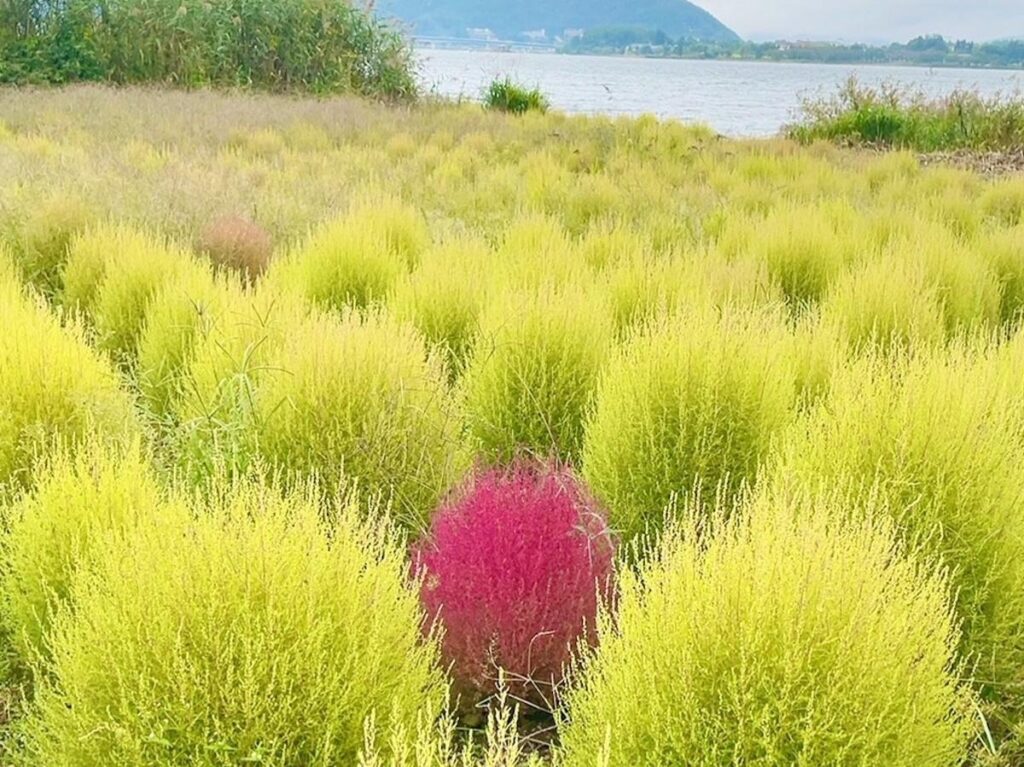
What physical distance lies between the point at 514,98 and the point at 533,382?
13.6m

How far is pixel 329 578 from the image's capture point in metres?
1.63

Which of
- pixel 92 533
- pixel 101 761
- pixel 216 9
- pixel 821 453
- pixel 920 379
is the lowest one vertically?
pixel 101 761

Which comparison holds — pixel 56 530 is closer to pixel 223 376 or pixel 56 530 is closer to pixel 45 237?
pixel 223 376

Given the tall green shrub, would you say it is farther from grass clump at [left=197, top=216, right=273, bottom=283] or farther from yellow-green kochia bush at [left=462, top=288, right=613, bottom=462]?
yellow-green kochia bush at [left=462, top=288, right=613, bottom=462]

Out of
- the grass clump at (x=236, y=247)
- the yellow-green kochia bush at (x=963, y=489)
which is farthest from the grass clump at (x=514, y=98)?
the yellow-green kochia bush at (x=963, y=489)

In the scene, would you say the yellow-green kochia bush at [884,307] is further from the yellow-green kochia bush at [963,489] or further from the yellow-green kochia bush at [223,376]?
the yellow-green kochia bush at [223,376]

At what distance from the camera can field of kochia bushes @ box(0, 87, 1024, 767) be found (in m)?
1.50

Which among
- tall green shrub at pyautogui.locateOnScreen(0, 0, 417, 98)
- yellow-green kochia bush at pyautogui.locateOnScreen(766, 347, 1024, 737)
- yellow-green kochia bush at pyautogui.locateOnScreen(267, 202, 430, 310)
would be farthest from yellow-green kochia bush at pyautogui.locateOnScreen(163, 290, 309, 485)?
tall green shrub at pyautogui.locateOnScreen(0, 0, 417, 98)

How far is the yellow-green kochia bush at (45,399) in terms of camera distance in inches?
100

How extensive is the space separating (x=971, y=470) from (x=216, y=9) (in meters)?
15.1

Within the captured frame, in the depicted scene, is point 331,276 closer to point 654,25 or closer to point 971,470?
point 971,470

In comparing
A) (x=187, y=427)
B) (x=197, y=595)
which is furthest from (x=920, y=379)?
(x=187, y=427)

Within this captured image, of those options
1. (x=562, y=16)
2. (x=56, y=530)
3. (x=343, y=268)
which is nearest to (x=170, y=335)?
(x=343, y=268)

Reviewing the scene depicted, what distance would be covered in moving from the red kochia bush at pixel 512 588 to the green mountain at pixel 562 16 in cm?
12415
